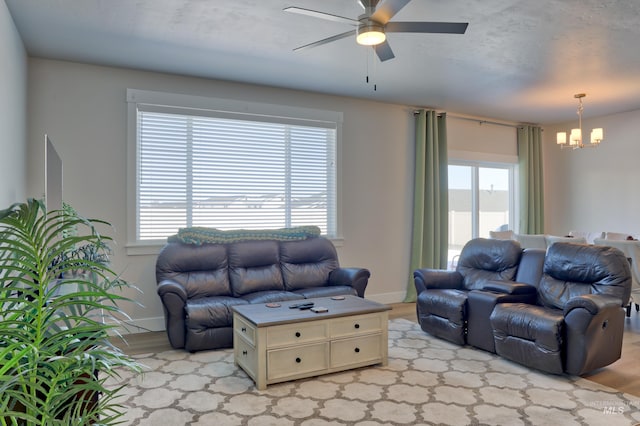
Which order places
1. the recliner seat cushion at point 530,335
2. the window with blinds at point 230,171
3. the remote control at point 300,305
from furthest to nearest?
the window with blinds at point 230,171 → the remote control at point 300,305 → the recliner seat cushion at point 530,335

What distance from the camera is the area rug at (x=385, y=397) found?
2.73 metres

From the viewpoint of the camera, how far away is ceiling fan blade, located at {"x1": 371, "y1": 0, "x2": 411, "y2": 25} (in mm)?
2506

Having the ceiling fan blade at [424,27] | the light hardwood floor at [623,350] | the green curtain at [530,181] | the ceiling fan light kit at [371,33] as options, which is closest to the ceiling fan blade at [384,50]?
Answer: the ceiling fan light kit at [371,33]

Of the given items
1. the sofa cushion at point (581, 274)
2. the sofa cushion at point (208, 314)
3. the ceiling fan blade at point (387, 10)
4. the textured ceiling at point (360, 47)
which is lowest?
the sofa cushion at point (208, 314)

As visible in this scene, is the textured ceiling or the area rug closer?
the area rug

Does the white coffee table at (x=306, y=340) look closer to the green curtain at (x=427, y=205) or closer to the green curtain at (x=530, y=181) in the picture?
the green curtain at (x=427, y=205)

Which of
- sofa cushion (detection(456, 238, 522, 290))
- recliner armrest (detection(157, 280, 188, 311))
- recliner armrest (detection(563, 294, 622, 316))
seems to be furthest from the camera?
sofa cushion (detection(456, 238, 522, 290))

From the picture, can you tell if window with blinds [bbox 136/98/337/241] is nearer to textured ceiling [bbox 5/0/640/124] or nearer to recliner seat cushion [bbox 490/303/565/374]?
textured ceiling [bbox 5/0/640/124]

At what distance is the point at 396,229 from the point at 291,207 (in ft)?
5.33

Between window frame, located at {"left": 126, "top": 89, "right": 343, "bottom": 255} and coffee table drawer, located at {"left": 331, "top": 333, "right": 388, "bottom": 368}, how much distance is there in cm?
245

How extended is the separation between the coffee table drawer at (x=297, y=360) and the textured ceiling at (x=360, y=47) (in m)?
2.50

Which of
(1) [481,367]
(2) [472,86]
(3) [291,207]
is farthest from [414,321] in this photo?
(2) [472,86]

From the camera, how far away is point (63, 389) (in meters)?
1.40

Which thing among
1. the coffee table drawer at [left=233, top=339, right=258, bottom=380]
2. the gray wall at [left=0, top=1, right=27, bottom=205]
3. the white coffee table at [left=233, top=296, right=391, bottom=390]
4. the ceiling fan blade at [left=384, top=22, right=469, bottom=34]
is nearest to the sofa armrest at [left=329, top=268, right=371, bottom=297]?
the white coffee table at [left=233, top=296, right=391, bottom=390]
